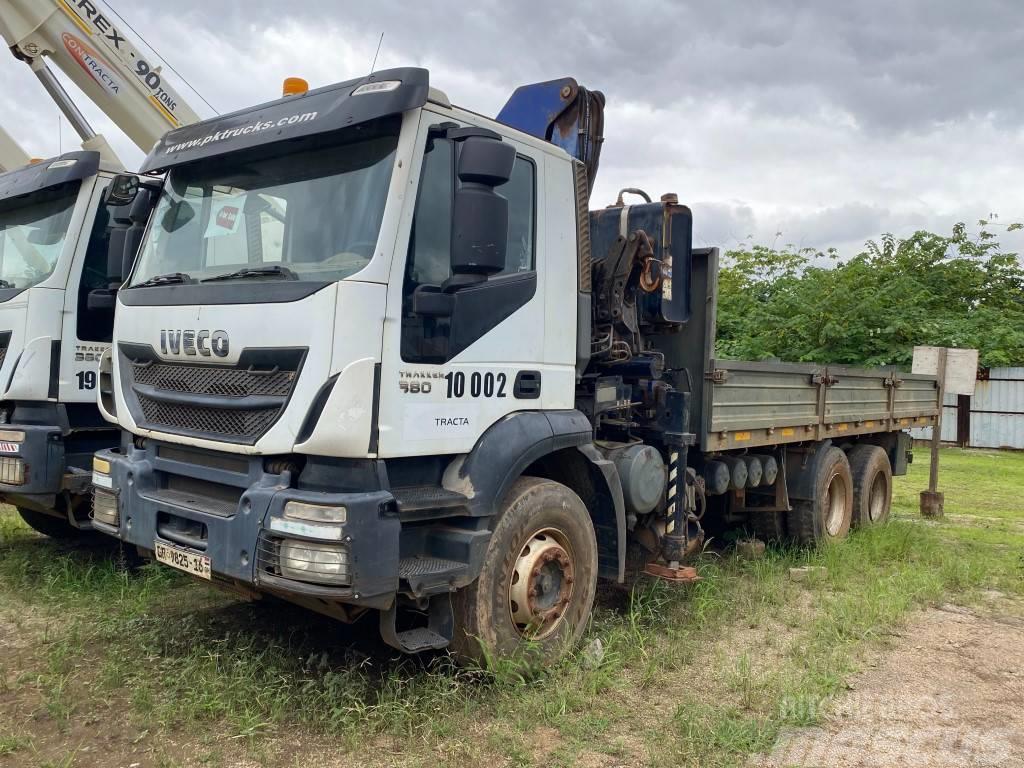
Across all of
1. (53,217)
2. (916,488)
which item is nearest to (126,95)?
(53,217)

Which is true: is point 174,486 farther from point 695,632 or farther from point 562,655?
point 695,632

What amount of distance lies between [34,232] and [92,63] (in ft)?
11.2

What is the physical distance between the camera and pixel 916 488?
43.8 ft

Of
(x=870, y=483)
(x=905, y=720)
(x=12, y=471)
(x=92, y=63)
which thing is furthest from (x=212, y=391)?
(x=870, y=483)

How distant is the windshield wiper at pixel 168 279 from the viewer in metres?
4.22

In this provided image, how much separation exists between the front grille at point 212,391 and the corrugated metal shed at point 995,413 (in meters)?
19.4

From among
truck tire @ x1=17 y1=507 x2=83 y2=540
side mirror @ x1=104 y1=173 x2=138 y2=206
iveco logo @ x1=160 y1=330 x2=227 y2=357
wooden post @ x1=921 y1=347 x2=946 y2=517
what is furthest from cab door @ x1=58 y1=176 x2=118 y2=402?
wooden post @ x1=921 y1=347 x2=946 y2=517

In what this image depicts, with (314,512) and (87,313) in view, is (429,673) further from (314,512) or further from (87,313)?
(87,313)

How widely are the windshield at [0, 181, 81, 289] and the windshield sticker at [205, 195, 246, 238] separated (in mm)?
2130

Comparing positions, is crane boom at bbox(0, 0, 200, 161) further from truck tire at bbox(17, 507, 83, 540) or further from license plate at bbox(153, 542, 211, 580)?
license plate at bbox(153, 542, 211, 580)

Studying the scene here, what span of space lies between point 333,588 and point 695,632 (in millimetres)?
2727

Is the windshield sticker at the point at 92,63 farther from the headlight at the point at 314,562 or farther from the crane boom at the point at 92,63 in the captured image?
the headlight at the point at 314,562

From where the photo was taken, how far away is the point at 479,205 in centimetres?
363

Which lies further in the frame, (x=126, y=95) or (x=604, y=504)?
(x=126, y=95)
